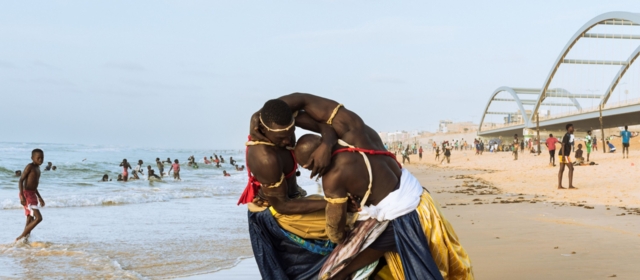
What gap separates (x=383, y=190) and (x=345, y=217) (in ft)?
0.95

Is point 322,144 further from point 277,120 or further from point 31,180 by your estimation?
point 31,180

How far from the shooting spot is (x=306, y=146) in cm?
359

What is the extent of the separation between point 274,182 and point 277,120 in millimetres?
376

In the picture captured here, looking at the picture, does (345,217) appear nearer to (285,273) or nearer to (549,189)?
(285,273)

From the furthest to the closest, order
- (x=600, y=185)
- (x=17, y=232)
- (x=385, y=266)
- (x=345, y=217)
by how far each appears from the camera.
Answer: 1. (x=600, y=185)
2. (x=17, y=232)
3. (x=385, y=266)
4. (x=345, y=217)

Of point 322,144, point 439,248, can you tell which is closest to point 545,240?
point 439,248

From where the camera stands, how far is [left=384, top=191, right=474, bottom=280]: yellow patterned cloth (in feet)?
12.2

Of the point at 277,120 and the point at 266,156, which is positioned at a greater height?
the point at 277,120

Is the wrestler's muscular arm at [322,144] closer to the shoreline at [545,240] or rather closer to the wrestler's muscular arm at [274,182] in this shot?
the wrestler's muscular arm at [274,182]

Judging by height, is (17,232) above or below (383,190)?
below

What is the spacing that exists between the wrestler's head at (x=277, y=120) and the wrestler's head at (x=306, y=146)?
0.09 meters

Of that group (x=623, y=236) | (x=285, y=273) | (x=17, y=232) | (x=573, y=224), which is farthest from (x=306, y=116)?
(x=17, y=232)

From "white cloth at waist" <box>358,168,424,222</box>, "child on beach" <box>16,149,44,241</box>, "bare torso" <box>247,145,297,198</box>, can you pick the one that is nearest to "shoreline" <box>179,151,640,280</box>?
"white cloth at waist" <box>358,168,424,222</box>

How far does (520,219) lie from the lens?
8.64 m
